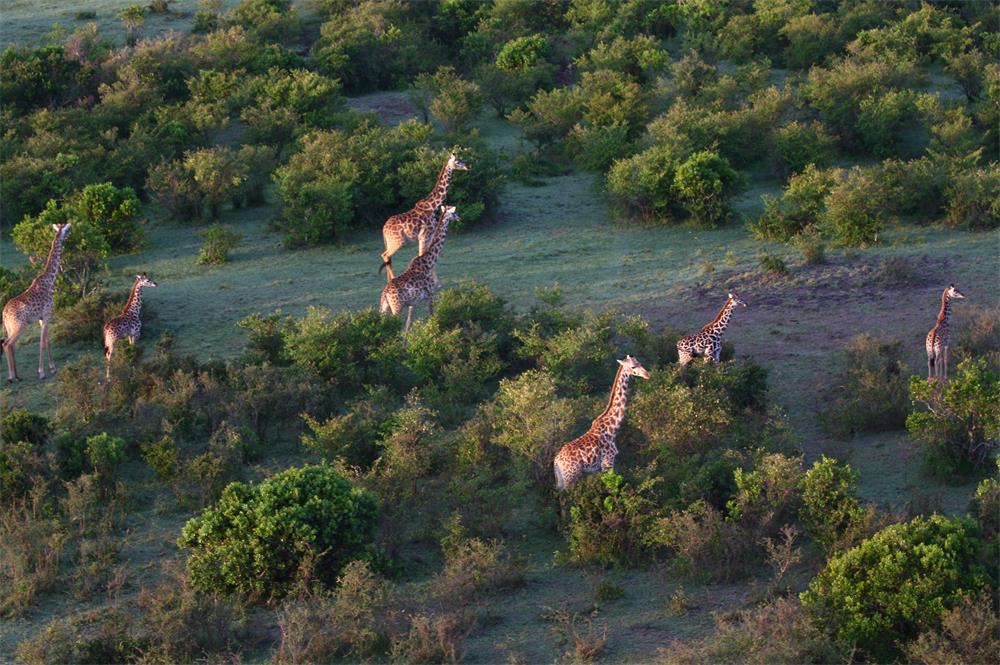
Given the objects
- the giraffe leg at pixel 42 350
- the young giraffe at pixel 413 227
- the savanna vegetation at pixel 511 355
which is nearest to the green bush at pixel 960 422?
the savanna vegetation at pixel 511 355

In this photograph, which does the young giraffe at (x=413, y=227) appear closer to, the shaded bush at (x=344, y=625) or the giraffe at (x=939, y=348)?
the giraffe at (x=939, y=348)

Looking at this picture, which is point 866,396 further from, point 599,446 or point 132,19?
point 132,19

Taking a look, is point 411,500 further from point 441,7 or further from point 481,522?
point 441,7

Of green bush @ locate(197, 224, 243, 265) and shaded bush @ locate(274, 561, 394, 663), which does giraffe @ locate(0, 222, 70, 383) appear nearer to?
green bush @ locate(197, 224, 243, 265)

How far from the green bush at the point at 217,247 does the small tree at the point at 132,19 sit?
1286 cm

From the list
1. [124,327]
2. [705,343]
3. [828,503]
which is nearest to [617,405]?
[828,503]

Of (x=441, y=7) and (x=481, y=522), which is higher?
(x=441, y=7)

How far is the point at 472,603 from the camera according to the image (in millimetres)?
9883

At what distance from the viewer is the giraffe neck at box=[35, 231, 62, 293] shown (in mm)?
15299

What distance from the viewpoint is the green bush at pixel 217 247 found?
1900 centimetres

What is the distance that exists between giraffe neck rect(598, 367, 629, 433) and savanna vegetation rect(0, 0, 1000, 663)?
49 centimetres

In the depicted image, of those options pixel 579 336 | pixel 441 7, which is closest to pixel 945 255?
pixel 579 336

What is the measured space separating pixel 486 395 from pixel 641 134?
9.94 meters

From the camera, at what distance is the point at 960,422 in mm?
11820
